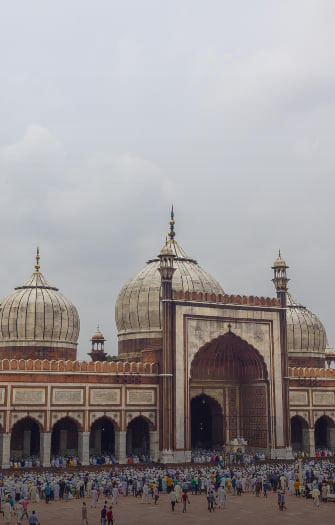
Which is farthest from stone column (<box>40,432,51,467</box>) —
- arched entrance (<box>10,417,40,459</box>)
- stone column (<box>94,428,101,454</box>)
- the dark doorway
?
the dark doorway

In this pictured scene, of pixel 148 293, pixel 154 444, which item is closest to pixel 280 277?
pixel 148 293

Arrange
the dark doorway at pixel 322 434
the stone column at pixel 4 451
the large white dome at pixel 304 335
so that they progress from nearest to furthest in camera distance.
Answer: the stone column at pixel 4 451
the dark doorway at pixel 322 434
the large white dome at pixel 304 335

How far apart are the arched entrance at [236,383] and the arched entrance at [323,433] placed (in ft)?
17.0

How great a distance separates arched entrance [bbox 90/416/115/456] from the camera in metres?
32.9

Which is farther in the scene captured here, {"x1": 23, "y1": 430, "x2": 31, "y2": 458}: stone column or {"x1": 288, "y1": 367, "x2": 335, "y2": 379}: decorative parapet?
{"x1": 288, "y1": 367, "x2": 335, "y2": 379}: decorative parapet

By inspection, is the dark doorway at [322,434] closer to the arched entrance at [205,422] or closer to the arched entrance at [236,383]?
the arched entrance at [236,383]

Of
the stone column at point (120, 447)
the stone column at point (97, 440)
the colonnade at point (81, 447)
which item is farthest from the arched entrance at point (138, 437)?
the stone column at point (120, 447)

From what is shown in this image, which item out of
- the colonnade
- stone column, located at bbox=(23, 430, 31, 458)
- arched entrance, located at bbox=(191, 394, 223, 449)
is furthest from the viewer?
arched entrance, located at bbox=(191, 394, 223, 449)

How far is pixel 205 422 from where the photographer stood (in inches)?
1451

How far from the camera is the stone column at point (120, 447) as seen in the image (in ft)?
99.8

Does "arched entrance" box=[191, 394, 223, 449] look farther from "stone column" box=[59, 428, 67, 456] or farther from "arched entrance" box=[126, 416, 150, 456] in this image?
"stone column" box=[59, 428, 67, 456]

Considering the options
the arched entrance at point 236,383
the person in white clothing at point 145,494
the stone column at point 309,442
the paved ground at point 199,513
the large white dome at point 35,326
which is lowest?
the paved ground at point 199,513

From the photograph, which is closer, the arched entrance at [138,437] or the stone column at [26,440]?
the stone column at [26,440]

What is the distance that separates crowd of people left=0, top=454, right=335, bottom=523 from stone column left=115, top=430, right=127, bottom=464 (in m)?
2.45
